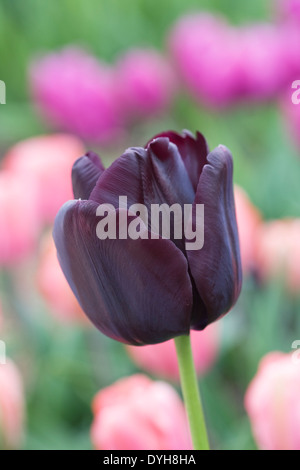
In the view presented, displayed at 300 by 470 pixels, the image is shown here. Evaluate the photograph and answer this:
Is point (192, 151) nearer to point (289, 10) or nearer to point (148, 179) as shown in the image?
point (148, 179)

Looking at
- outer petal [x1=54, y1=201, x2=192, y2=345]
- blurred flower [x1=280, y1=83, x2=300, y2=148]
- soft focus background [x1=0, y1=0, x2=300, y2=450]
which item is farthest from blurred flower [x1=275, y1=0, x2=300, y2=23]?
outer petal [x1=54, y1=201, x2=192, y2=345]

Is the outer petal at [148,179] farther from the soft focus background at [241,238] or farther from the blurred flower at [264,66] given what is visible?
the blurred flower at [264,66]

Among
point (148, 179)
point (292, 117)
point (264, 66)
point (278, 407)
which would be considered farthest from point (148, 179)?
point (264, 66)

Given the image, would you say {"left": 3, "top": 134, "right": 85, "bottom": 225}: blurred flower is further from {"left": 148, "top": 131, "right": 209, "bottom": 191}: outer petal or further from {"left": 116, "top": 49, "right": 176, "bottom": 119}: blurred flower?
{"left": 148, "top": 131, "right": 209, "bottom": 191}: outer petal

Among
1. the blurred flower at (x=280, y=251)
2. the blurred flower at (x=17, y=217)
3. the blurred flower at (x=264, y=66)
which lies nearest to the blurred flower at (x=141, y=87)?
the blurred flower at (x=264, y=66)

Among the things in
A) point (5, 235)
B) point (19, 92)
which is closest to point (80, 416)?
point (5, 235)
